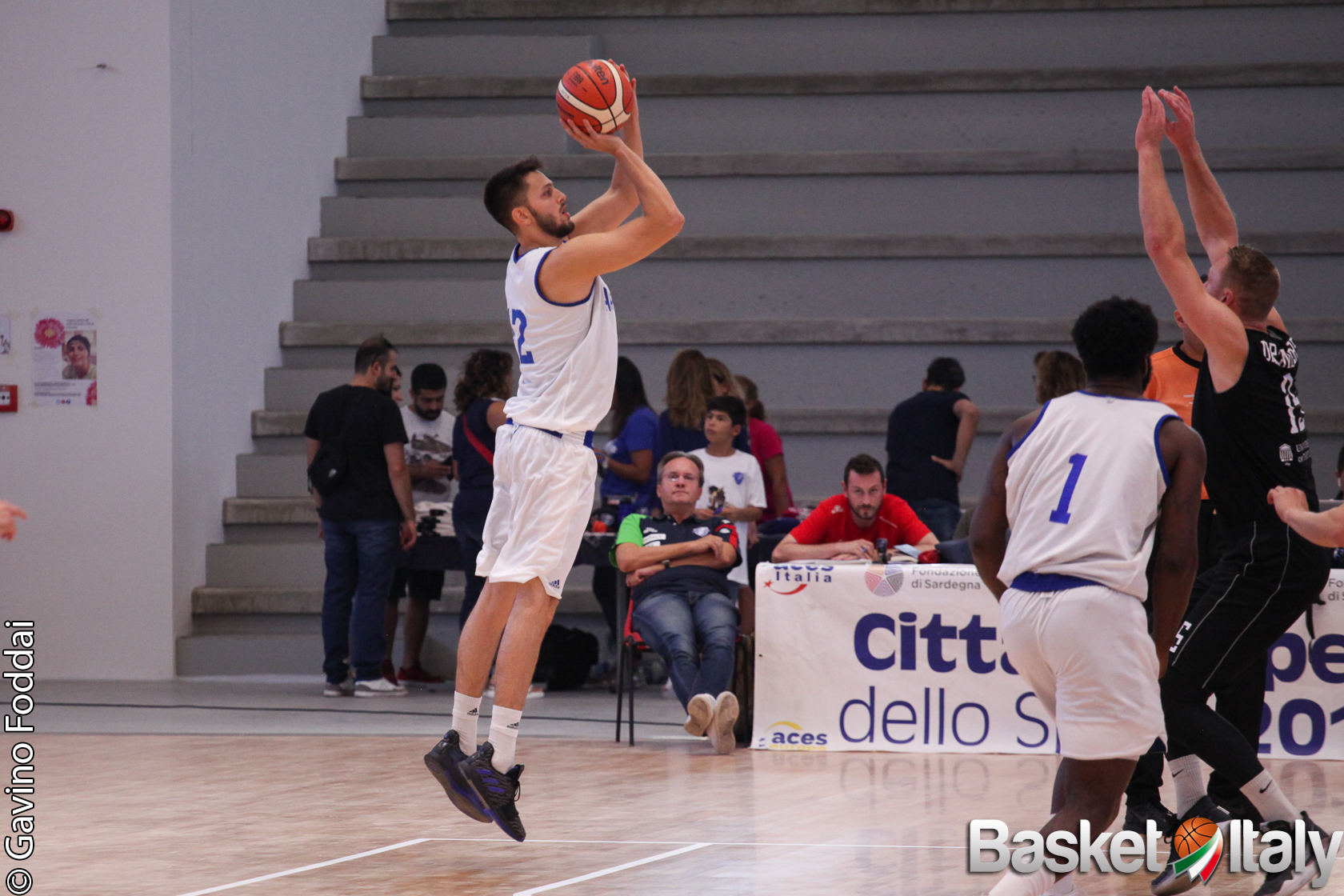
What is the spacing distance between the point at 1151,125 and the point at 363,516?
18.6 feet

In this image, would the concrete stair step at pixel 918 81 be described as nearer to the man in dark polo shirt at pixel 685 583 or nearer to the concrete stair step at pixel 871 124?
the concrete stair step at pixel 871 124

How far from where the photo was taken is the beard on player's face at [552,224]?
479 cm

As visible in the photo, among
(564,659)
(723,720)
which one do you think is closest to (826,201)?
(564,659)

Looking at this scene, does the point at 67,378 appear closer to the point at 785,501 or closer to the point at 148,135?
the point at 148,135

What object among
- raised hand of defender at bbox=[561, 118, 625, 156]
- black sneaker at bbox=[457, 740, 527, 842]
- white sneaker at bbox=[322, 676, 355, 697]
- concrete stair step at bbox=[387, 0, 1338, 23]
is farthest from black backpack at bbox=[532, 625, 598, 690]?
concrete stair step at bbox=[387, 0, 1338, 23]

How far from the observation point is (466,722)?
4598 mm

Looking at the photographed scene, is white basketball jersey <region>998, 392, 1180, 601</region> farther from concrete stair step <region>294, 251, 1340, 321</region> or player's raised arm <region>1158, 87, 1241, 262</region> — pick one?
concrete stair step <region>294, 251, 1340, 321</region>

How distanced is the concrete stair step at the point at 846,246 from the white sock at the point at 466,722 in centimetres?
698

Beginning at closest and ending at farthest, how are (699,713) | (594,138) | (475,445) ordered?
(594,138) → (699,713) → (475,445)

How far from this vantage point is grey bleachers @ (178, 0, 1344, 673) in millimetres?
10648

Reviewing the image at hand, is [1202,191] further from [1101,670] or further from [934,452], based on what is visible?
[934,452]

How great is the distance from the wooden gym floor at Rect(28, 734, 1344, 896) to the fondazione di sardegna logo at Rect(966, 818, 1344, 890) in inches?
2.8

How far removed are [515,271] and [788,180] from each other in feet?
23.0

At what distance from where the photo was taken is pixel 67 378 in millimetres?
9562
